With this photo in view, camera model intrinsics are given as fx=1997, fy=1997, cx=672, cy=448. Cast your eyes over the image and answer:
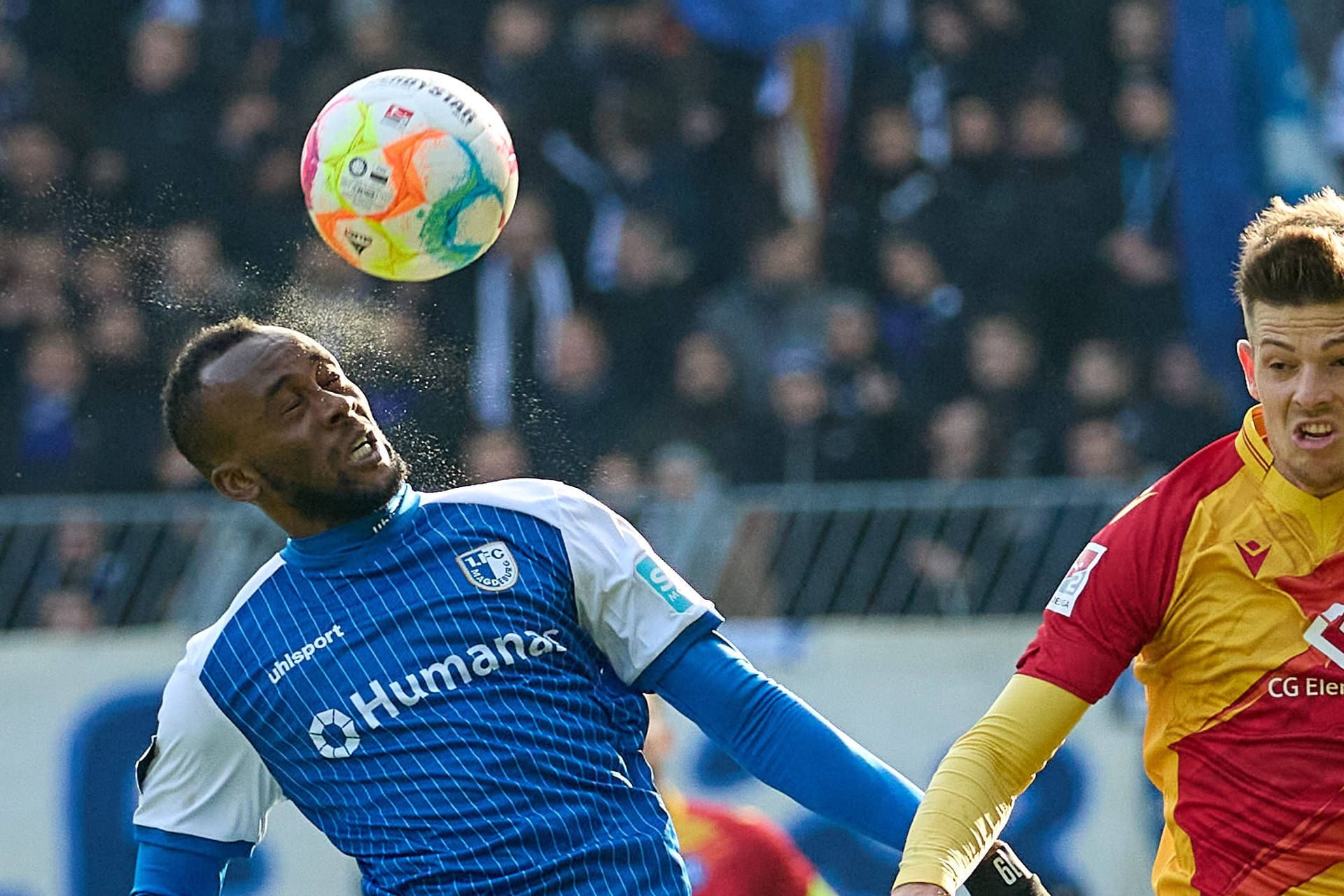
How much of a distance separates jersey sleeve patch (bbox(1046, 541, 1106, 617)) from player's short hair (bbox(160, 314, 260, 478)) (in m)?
1.82

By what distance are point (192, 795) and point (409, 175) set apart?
1762mm

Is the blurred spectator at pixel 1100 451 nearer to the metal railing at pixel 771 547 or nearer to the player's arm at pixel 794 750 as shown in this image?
the metal railing at pixel 771 547

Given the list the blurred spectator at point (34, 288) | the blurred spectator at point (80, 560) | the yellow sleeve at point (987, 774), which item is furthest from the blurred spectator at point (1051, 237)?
the yellow sleeve at point (987, 774)

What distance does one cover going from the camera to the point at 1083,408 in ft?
32.0

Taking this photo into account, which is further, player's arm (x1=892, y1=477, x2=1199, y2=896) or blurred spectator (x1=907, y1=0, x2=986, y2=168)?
blurred spectator (x1=907, y1=0, x2=986, y2=168)

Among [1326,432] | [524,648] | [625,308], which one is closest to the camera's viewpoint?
[1326,432]

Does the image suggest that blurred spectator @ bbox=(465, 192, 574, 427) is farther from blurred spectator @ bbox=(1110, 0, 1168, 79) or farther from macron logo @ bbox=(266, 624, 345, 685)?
macron logo @ bbox=(266, 624, 345, 685)

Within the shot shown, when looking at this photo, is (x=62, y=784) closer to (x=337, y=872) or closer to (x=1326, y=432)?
(x=337, y=872)

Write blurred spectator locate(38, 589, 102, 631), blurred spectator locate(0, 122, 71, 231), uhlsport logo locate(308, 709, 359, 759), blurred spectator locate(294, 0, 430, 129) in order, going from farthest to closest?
blurred spectator locate(294, 0, 430, 129) → blurred spectator locate(0, 122, 71, 231) → blurred spectator locate(38, 589, 102, 631) → uhlsport logo locate(308, 709, 359, 759)

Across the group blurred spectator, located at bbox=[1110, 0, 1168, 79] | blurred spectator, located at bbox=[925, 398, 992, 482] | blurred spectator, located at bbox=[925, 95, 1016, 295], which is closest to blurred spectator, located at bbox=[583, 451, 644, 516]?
blurred spectator, located at bbox=[925, 398, 992, 482]

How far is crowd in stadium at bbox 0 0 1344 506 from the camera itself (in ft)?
31.7

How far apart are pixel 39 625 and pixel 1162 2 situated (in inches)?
260

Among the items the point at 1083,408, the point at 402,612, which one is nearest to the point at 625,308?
the point at 1083,408

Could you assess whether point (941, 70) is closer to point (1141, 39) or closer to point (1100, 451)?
point (1141, 39)
